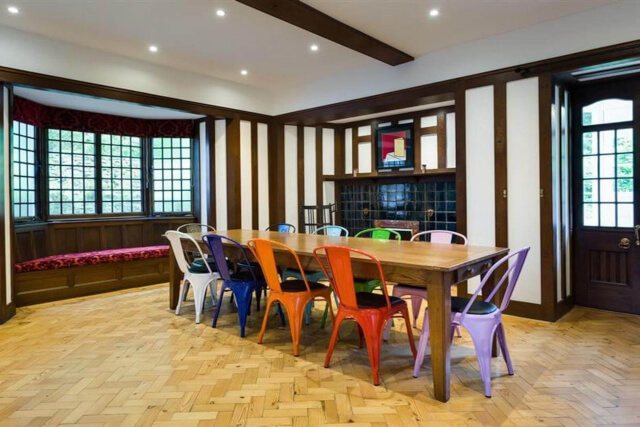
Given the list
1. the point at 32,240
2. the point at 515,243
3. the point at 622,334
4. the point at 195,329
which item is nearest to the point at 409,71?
the point at 515,243

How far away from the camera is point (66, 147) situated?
228 inches

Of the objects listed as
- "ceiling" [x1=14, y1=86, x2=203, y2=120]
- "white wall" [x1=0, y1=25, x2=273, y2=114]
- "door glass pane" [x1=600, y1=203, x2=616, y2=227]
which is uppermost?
"white wall" [x1=0, y1=25, x2=273, y2=114]

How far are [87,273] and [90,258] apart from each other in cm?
20

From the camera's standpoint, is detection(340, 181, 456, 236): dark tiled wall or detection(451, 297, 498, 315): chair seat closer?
detection(451, 297, 498, 315): chair seat

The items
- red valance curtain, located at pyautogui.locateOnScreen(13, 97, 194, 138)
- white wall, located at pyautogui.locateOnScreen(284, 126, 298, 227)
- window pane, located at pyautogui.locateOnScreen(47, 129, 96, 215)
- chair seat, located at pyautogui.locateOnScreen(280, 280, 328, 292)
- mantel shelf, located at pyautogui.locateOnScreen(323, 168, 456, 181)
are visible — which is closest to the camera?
chair seat, located at pyautogui.locateOnScreen(280, 280, 328, 292)

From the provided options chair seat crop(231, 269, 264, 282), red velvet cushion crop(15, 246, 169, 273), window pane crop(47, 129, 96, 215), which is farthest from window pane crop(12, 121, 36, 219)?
chair seat crop(231, 269, 264, 282)

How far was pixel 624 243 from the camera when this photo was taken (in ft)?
12.9

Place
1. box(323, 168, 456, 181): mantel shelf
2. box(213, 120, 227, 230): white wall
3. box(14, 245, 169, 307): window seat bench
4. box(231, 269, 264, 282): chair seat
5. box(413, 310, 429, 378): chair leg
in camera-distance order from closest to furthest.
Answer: box(413, 310, 429, 378): chair leg
box(231, 269, 264, 282): chair seat
box(14, 245, 169, 307): window seat bench
box(323, 168, 456, 181): mantel shelf
box(213, 120, 227, 230): white wall

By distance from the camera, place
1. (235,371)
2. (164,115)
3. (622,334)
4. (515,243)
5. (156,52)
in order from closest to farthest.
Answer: (235,371) → (622,334) → (515,243) → (156,52) → (164,115)

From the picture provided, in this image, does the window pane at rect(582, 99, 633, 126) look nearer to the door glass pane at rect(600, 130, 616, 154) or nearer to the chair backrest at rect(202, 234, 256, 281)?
the door glass pane at rect(600, 130, 616, 154)

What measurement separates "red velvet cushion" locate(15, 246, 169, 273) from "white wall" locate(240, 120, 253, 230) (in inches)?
50.2

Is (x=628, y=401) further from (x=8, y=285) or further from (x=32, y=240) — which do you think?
(x=32, y=240)

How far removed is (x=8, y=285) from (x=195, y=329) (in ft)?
6.99

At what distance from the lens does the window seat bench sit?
4.59 metres
